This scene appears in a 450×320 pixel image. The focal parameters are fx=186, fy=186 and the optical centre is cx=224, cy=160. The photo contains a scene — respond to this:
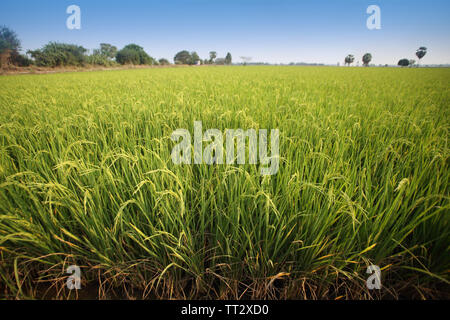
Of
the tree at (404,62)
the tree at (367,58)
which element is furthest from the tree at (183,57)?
the tree at (404,62)

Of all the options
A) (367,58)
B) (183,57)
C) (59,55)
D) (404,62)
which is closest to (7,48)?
(59,55)

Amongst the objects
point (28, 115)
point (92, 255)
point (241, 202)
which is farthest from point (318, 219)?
point (28, 115)

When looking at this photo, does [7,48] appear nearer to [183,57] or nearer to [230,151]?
[230,151]

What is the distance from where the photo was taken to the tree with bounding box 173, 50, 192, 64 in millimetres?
58500

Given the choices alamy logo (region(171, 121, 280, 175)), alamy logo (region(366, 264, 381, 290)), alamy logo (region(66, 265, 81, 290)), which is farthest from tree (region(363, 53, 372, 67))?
alamy logo (region(66, 265, 81, 290))

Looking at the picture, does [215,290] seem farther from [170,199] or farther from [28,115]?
[28,115]

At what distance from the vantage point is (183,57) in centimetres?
5897

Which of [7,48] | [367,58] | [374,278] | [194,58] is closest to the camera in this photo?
[374,278]

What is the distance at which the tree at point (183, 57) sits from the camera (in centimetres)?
5850

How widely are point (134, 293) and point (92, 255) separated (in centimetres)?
28

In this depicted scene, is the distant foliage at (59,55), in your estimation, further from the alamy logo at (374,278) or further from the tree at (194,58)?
the tree at (194,58)

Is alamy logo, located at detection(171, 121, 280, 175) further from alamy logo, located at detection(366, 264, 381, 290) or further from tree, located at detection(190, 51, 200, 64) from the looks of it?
tree, located at detection(190, 51, 200, 64)

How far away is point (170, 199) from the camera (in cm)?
101
